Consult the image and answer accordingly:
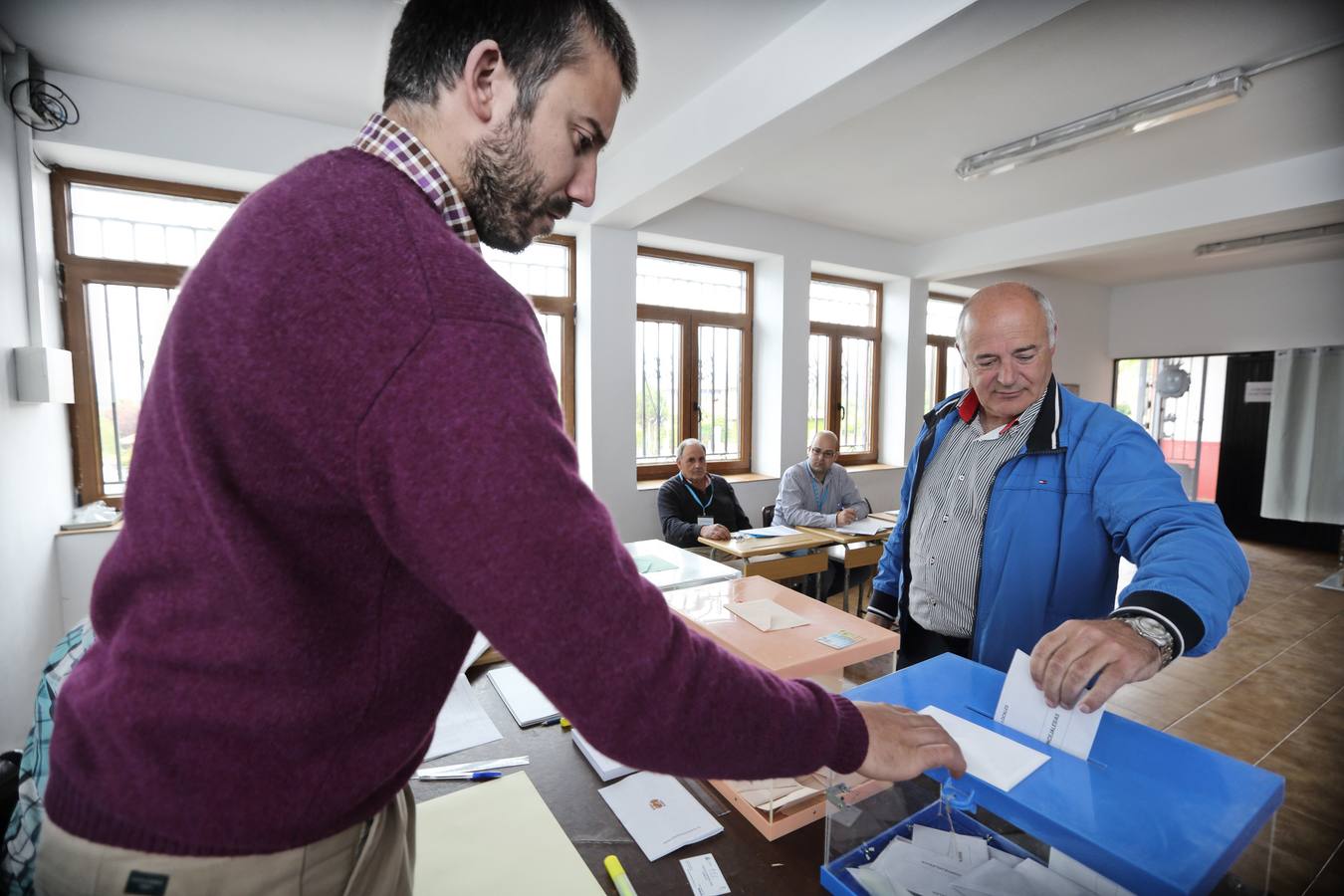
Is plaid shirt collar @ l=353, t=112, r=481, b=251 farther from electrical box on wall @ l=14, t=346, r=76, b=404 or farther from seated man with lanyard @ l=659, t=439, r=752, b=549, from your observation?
seated man with lanyard @ l=659, t=439, r=752, b=549

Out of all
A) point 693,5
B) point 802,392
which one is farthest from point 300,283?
point 802,392

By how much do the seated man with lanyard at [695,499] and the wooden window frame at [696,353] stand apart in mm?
437

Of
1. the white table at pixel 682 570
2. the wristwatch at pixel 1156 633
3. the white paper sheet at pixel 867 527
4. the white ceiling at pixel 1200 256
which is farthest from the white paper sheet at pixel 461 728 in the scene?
the white ceiling at pixel 1200 256

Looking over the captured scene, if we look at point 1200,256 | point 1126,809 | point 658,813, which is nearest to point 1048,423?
point 1126,809

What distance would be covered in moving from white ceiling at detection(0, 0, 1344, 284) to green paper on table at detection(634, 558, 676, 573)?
2175 mm

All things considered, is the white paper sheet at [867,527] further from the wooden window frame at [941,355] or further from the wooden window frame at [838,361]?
the wooden window frame at [941,355]

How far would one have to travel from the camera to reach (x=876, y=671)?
3494 millimetres

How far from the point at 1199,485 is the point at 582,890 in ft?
31.2

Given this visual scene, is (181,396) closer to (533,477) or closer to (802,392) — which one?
(533,477)

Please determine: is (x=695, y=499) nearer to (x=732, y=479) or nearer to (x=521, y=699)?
(x=732, y=479)

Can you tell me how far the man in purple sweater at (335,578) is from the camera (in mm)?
435

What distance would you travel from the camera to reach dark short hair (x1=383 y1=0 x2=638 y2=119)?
58 centimetres

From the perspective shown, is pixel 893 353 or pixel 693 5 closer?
pixel 693 5

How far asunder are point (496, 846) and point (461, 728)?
1.22ft
